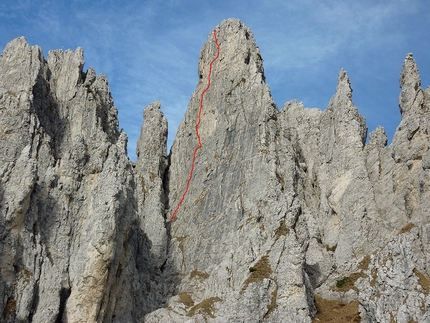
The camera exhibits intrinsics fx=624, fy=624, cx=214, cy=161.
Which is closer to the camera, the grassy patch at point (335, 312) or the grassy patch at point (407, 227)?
the grassy patch at point (335, 312)

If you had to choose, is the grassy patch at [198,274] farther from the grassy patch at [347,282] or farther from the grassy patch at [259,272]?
the grassy patch at [347,282]

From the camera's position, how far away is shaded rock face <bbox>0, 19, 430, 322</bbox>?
61.8 meters

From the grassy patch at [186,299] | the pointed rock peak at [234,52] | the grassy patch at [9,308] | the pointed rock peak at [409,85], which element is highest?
the pointed rock peak at [234,52]

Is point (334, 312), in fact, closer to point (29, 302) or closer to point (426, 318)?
point (426, 318)

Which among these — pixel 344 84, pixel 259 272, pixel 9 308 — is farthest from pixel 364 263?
pixel 9 308

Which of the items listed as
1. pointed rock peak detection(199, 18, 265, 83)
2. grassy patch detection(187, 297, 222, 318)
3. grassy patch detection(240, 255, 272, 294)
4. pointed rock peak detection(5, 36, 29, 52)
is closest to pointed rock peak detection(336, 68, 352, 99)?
pointed rock peak detection(199, 18, 265, 83)

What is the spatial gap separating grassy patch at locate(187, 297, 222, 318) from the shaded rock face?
10.2 inches

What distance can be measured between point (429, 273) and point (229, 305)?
67.8 feet

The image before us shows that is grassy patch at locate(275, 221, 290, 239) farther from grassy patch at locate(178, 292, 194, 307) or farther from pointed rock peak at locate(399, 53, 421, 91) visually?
pointed rock peak at locate(399, 53, 421, 91)

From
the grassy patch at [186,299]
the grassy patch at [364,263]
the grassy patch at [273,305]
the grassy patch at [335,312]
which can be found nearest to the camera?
the grassy patch at [335,312]

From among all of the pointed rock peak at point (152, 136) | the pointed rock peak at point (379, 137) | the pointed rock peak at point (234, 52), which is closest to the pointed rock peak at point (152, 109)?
the pointed rock peak at point (152, 136)

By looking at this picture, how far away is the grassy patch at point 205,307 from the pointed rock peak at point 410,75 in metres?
39.8

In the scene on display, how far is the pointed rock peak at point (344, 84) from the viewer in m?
90.9

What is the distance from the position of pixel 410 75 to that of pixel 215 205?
32551 mm
